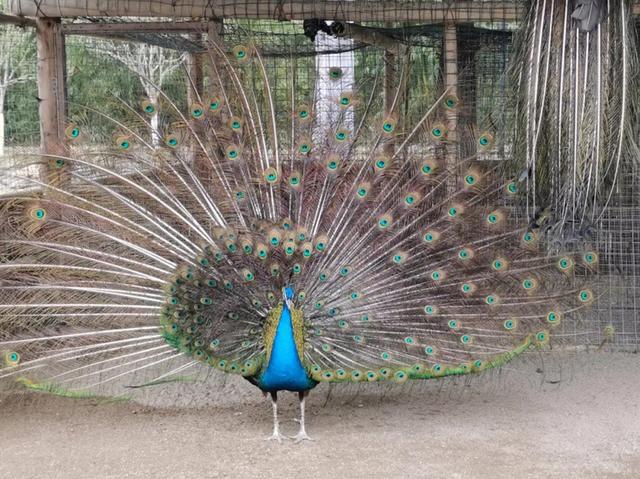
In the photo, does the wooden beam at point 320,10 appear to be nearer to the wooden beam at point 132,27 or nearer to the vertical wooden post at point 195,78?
the wooden beam at point 132,27

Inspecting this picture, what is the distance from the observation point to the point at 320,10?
664cm

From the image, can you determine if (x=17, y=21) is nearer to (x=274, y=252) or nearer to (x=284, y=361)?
(x=274, y=252)

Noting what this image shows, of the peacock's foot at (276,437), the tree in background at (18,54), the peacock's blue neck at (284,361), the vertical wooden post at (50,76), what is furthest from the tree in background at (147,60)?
the peacock's foot at (276,437)

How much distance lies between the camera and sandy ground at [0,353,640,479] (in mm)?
4602

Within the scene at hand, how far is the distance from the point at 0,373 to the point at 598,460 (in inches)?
135

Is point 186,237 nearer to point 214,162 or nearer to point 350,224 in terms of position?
point 214,162

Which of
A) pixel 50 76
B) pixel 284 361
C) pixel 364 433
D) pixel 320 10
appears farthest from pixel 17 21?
pixel 364 433

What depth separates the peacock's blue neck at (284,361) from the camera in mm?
4762

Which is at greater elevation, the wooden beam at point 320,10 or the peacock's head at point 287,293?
the wooden beam at point 320,10

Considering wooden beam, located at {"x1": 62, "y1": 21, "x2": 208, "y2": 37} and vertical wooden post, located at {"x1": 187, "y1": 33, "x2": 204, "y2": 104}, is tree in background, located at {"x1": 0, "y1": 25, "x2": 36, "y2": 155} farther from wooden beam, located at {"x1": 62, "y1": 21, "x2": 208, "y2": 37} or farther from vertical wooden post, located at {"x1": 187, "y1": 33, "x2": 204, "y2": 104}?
vertical wooden post, located at {"x1": 187, "y1": 33, "x2": 204, "y2": 104}

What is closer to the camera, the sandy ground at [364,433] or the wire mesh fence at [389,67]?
the sandy ground at [364,433]

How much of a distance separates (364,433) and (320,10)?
3331mm

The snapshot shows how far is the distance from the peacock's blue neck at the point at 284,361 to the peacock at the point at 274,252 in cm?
1

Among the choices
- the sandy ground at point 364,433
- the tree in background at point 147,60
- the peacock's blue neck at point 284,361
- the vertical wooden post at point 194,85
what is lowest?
the sandy ground at point 364,433
